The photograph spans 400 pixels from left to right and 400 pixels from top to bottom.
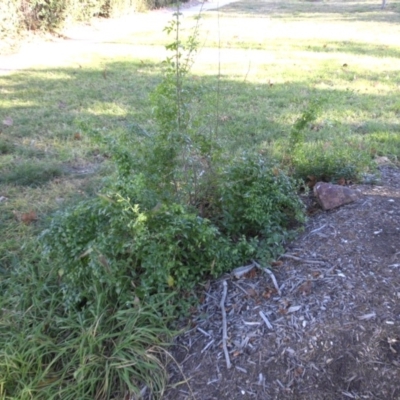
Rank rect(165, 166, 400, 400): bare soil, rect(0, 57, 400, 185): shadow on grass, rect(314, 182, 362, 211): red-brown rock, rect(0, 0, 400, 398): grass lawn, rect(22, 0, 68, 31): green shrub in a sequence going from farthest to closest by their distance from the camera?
rect(22, 0, 68, 31): green shrub → rect(0, 57, 400, 185): shadow on grass → rect(0, 0, 400, 398): grass lawn → rect(314, 182, 362, 211): red-brown rock → rect(165, 166, 400, 400): bare soil

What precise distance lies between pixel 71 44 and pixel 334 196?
9358 mm

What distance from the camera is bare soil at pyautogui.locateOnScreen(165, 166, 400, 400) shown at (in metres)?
2.14

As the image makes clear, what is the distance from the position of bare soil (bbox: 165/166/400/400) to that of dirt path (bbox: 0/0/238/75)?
4852 millimetres

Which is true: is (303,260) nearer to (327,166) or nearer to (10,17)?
(327,166)

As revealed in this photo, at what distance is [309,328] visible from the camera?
232cm

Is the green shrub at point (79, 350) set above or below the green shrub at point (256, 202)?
below

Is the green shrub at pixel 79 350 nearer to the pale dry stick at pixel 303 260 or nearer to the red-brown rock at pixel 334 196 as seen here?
the pale dry stick at pixel 303 260

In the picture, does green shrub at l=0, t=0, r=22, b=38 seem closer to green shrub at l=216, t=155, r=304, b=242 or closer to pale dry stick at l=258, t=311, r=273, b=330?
green shrub at l=216, t=155, r=304, b=242

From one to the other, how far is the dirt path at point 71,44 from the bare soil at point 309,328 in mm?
4852

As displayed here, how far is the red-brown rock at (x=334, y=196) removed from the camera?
3203mm

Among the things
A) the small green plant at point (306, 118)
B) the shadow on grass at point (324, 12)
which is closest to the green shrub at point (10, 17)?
the shadow on grass at point (324, 12)

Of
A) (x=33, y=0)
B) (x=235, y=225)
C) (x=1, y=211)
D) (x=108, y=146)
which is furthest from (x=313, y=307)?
(x=33, y=0)

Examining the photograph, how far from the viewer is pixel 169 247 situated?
98.0 inches

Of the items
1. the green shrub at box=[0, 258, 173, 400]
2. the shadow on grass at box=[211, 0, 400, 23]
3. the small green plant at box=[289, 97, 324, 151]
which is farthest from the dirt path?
the green shrub at box=[0, 258, 173, 400]
